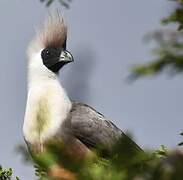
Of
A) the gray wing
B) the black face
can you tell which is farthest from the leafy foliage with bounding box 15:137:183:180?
the black face

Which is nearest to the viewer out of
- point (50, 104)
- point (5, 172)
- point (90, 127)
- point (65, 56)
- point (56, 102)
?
point (5, 172)

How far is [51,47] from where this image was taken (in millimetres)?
12977

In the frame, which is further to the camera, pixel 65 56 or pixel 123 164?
pixel 65 56

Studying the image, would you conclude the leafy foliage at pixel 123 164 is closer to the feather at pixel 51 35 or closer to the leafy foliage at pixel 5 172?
the leafy foliage at pixel 5 172

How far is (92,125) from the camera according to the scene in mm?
11641

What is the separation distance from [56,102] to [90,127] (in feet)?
3.35

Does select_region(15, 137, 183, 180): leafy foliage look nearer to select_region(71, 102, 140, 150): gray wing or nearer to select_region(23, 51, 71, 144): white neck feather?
select_region(23, 51, 71, 144): white neck feather

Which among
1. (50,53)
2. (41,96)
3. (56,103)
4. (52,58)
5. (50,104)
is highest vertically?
(50,53)

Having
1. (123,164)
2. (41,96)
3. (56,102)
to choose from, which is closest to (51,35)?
(56,102)

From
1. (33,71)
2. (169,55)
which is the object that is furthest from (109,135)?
(169,55)

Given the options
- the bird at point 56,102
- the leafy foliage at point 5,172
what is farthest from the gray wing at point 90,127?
the leafy foliage at point 5,172

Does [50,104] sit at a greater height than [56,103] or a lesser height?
lesser

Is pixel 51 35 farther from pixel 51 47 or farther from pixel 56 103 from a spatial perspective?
pixel 56 103

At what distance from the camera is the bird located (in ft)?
34.1
